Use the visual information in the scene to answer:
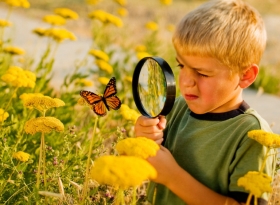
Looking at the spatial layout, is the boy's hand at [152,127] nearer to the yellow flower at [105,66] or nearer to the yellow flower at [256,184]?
Answer: the yellow flower at [256,184]

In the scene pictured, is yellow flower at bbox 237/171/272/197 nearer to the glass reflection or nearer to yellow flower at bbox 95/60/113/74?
the glass reflection

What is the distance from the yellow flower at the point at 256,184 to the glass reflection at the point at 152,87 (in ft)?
1.60

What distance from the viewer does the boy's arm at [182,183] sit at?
2273 mm

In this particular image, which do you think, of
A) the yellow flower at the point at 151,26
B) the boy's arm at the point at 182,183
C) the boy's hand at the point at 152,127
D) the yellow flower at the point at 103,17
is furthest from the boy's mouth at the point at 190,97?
the yellow flower at the point at 151,26

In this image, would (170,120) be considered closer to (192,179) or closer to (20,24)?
(192,179)

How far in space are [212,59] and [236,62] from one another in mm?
118

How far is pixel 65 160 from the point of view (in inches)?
116

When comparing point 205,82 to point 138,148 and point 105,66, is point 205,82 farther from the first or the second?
point 105,66

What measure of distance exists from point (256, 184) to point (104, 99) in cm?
74

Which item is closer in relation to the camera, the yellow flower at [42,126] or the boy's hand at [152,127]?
the yellow flower at [42,126]

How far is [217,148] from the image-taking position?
7.93 ft

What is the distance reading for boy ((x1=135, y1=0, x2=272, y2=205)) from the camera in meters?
2.29

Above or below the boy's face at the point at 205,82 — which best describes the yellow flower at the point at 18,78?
below

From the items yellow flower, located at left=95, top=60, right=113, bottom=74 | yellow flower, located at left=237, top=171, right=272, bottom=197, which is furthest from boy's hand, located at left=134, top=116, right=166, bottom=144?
yellow flower, located at left=95, top=60, right=113, bottom=74
